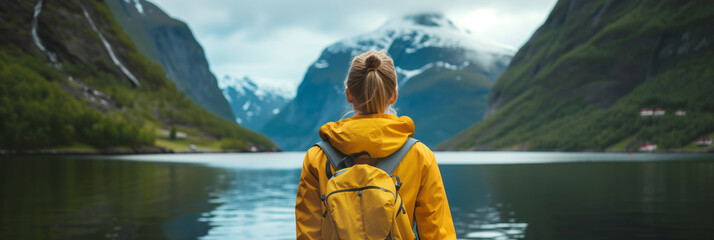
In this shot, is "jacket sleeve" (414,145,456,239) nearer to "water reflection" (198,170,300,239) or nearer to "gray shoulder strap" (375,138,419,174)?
"gray shoulder strap" (375,138,419,174)

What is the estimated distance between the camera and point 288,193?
1670 inches

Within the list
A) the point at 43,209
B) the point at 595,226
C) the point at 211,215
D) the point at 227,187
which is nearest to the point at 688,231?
the point at 595,226

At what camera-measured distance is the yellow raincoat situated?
15.9ft

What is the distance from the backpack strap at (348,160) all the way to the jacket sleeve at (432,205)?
0.18m

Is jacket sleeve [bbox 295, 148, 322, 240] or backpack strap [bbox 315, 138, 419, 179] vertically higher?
backpack strap [bbox 315, 138, 419, 179]

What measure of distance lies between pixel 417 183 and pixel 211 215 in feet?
82.5

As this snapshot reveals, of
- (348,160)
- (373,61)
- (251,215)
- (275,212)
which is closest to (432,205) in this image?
(348,160)

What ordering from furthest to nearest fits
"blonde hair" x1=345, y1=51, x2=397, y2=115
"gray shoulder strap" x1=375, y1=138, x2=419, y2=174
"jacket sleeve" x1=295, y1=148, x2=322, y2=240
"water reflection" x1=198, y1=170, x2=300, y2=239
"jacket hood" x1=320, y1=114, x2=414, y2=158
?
"water reflection" x1=198, y1=170, x2=300, y2=239
"jacket sleeve" x1=295, y1=148, x2=322, y2=240
"blonde hair" x1=345, y1=51, x2=397, y2=115
"gray shoulder strap" x1=375, y1=138, x2=419, y2=174
"jacket hood" x1=320, y1=114, x2=414, y2=158

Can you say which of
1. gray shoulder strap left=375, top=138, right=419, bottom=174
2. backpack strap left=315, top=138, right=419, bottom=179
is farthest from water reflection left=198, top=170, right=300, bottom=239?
gray shoulder strap left=375, top=138, right=419, bottom=174

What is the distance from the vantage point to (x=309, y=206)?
5227 mm

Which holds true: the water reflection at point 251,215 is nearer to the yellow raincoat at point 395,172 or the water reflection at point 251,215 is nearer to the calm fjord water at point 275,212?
Result: the calm fjord water at point 275,212

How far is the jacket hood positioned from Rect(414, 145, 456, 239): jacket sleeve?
0.30 metres

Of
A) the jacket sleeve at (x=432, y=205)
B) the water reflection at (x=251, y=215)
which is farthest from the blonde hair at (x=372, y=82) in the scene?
the water reflection at (x=251, y=215)

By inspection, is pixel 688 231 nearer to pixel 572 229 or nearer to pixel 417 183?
pixel 572 229
